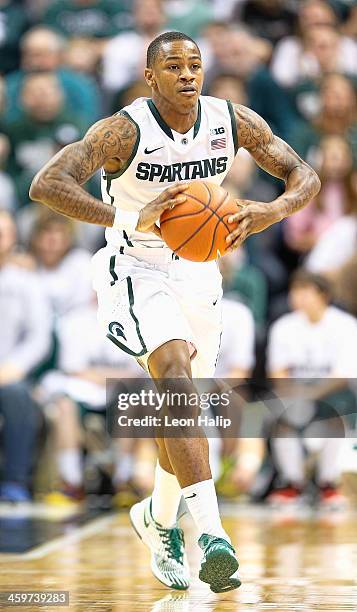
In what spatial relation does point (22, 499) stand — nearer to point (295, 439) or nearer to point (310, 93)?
point (295, 439)

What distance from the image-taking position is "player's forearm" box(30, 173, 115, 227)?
5.15 m

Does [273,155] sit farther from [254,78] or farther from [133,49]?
[133,49]

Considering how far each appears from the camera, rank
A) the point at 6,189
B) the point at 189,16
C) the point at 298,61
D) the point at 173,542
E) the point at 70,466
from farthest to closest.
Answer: the point at 189,16 → the point at 298,61 → the point at 6,189 → the point at 70,466 → the point at 173,542

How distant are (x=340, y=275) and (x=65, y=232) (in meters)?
2.46

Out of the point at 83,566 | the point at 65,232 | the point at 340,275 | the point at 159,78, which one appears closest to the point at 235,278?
the point at 340,275

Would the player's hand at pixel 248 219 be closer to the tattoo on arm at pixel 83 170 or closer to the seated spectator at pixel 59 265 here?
the tattoo on arm at pixel 83 170

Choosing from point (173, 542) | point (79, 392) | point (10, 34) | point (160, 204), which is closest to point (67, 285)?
point (79, 392)

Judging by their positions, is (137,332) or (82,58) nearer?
(137,332)

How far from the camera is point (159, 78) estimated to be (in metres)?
5.54

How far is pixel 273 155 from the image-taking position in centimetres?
580

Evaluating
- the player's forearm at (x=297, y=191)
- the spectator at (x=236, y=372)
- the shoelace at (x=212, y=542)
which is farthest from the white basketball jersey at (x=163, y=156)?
the spectator at (x=236, y=372)

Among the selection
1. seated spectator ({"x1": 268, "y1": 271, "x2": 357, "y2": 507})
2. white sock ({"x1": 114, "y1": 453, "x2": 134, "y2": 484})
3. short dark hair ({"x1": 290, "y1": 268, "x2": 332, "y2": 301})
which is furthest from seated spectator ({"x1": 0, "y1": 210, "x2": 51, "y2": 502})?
short dark hair ({"x1": 290, "y1": 268, "x2": 332, "y2": 301})

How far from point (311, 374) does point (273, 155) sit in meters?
A: 4.35

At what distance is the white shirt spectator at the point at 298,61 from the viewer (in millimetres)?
12148
